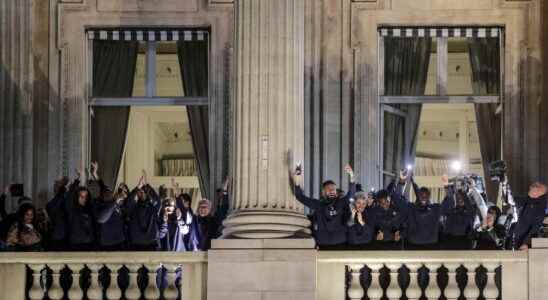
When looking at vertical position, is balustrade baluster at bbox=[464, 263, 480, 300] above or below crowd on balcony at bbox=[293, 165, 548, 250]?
below

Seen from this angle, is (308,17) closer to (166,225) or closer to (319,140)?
(319,140)

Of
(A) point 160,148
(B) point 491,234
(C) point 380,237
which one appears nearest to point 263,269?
(C) point 380,237

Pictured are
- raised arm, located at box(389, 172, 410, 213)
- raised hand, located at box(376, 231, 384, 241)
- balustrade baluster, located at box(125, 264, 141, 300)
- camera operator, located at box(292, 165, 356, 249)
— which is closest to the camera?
balustrade baluster, located at box(125, 264, 141, 300)

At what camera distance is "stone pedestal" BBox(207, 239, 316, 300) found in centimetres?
2577

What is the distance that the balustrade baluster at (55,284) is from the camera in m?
26.1

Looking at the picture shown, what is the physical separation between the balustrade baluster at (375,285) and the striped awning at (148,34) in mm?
8449

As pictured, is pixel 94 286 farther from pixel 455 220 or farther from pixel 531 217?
pixel 531 217

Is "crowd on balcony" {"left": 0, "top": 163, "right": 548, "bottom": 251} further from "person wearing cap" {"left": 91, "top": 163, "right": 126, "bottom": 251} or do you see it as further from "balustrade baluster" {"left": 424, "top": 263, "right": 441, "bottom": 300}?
"balustrade baluster" {"left": 424, "top": 263, "right": 441, "bottom": 300}

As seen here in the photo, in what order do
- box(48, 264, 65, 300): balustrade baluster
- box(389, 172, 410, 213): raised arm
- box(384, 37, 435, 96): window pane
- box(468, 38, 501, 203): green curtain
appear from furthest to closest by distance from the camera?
box(384, 37, 435, 96): window pane < box(468, 38, 501, 203): green curtain < box(389, 172, 410, 213): raised arm < box(48, 264, 65, 300): balustrade baluster

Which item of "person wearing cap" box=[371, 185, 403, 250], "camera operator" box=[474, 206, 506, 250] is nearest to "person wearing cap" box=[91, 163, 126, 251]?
"person wearing cap" box=[371, 185, 403, 250]

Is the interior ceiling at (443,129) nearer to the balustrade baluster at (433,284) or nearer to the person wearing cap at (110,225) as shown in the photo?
the balustrade baluster at (433,284)

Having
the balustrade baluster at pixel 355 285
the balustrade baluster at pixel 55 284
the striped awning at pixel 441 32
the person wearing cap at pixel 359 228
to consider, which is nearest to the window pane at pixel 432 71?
the striped awning at pixel 441 32

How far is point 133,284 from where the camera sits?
85.7 ft

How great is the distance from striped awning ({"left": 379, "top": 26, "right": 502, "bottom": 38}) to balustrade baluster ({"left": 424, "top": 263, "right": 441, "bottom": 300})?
7.83m
